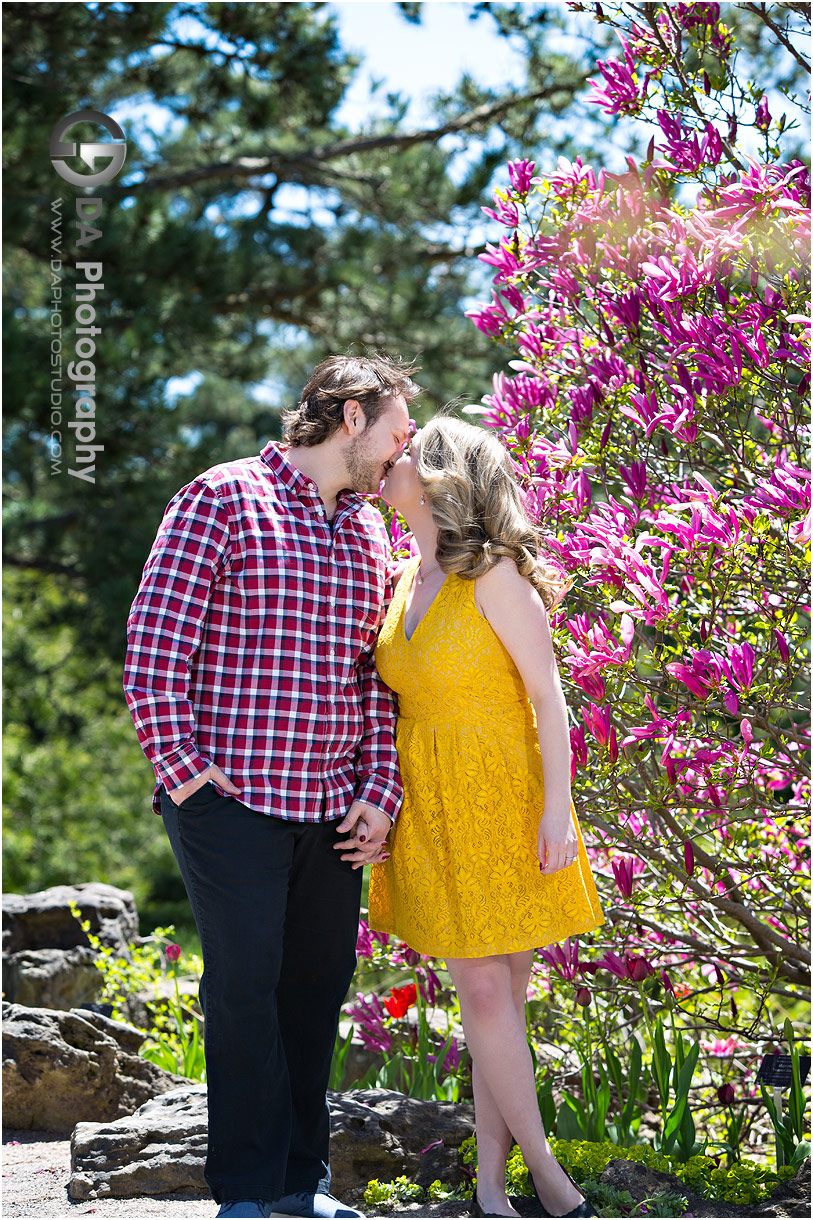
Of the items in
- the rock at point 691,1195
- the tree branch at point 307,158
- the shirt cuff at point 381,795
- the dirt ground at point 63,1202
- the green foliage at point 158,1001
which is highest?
the tree branch at point 307,158

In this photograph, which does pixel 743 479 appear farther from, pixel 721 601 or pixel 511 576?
pixel 511 576

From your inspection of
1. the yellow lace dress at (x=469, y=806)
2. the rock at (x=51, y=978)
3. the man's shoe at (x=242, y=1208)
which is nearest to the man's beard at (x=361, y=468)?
the yellow lace dress at (x=469, y=806)

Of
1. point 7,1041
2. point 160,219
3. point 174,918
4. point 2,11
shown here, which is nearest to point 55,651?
point 174,918

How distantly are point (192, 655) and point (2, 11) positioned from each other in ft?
17.9

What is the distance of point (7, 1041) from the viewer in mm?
3246

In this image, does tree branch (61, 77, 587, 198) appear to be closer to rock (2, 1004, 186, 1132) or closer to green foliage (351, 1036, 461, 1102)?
rock (2, 1004, 186, 1132)

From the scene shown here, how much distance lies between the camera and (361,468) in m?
2.43

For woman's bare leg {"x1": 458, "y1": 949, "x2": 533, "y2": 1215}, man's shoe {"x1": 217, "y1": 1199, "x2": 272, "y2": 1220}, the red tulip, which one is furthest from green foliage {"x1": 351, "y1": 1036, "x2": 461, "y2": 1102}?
man's shoe {"x1": 217, "y1": 1199, "x2": 272, "y2": 1220}

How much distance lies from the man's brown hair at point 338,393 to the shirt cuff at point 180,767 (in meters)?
0.78

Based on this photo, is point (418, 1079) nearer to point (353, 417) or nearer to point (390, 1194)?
point (390, 1194)

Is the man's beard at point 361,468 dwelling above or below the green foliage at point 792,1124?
above

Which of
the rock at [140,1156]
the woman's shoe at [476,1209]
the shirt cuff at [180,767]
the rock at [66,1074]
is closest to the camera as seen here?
the shirt cuff at [180,767]
